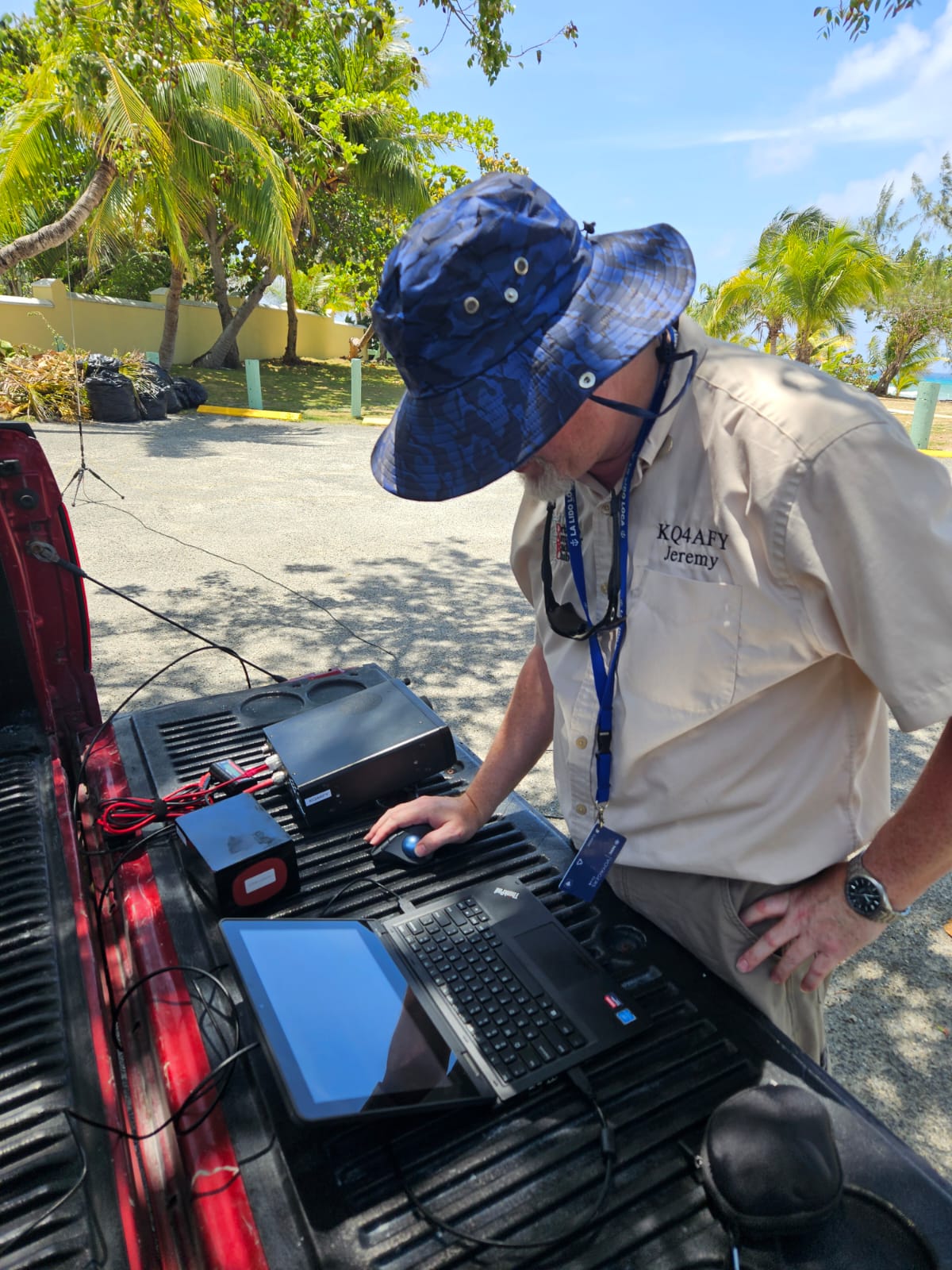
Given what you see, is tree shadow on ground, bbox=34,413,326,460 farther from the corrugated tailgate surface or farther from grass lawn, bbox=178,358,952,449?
the corrugated tailgate surface

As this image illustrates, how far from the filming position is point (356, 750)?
5.95 ft

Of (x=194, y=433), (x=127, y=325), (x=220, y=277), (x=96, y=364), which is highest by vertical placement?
(x=220, y=277)

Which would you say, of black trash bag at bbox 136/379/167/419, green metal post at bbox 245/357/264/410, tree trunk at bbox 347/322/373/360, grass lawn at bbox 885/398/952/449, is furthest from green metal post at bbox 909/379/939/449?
tree trunk at bbox 347/322/373/360

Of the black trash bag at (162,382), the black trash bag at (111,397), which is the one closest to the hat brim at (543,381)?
the black trash bag at (111,397)

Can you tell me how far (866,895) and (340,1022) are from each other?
801 mm

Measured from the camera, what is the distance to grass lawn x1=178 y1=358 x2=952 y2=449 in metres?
14.7

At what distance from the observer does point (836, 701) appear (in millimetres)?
1247

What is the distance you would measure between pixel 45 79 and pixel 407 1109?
11903 mm

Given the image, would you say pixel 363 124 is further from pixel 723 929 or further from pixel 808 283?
pixel 723 929

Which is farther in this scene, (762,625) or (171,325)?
(171,325)

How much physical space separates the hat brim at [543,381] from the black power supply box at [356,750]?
0.74m

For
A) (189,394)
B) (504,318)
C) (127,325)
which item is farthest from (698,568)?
(127,325)

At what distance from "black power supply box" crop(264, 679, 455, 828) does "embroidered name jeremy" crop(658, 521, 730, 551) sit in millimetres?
811

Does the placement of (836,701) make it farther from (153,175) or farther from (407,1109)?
(153,175)
